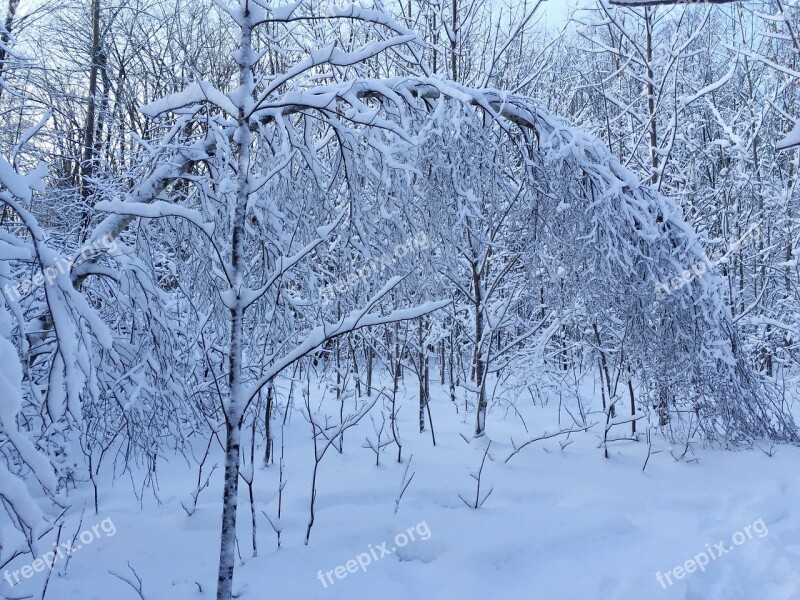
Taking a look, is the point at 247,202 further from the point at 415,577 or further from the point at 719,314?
the point at 719,314

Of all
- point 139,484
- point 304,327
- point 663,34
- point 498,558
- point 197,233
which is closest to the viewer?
point 197,233

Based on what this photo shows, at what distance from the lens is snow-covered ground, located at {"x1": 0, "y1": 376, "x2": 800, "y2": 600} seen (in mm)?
3502

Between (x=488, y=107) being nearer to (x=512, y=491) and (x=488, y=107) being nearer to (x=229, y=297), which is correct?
(x=229, y=297)

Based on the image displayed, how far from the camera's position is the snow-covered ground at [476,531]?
11.5ft

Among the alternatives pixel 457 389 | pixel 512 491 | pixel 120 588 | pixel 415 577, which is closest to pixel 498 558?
pixel 415 577

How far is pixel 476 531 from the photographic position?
13.5 feet

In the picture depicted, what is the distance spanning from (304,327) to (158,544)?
2.39m

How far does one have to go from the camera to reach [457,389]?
1155 centimetres

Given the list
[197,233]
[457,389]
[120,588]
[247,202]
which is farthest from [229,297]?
[457,389]

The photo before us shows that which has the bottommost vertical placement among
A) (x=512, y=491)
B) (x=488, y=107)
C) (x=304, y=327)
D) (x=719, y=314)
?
(x=512, y=491)

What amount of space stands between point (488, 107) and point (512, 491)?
3297mm

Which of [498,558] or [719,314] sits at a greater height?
[719,314]

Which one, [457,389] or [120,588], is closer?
[120,588]

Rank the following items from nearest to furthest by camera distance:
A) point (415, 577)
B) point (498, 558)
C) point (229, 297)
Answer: point (229, 297)
point (415, 577)
point (498, 558)
